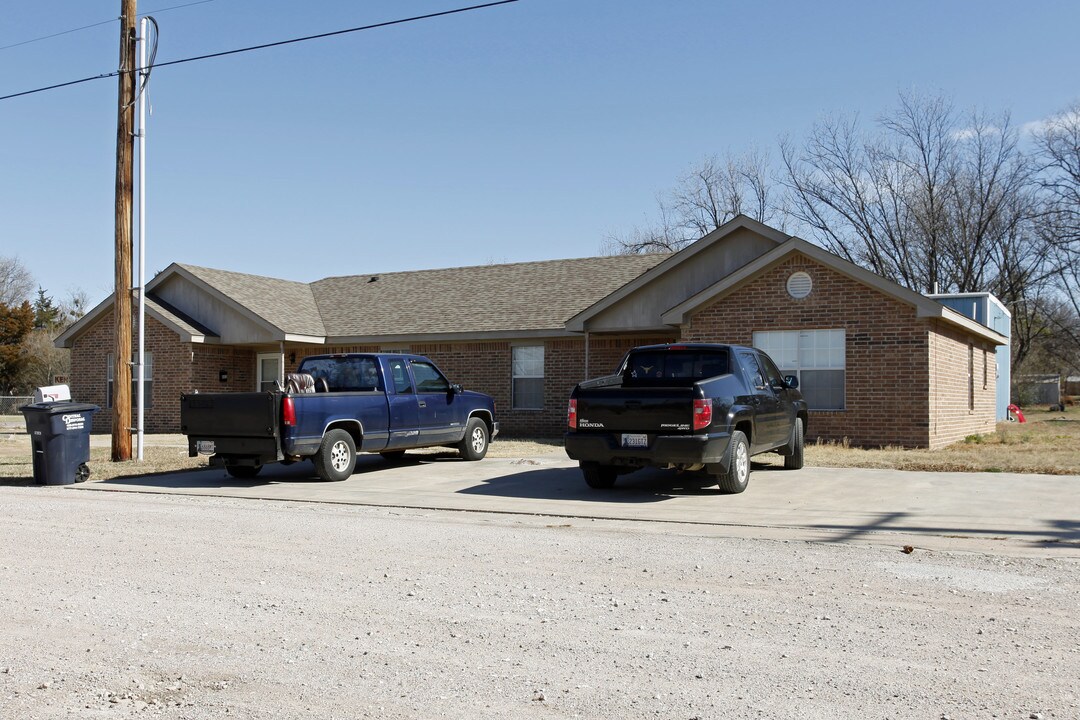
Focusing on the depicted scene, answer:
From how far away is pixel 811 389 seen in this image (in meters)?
19.6

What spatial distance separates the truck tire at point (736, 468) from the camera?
1195 cm

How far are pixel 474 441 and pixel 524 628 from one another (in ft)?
37.3

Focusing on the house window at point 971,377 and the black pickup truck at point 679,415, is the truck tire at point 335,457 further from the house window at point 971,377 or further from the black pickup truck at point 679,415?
the house window at point 971,377

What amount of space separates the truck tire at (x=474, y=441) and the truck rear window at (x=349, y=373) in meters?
2.28

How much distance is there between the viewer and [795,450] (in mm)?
14938

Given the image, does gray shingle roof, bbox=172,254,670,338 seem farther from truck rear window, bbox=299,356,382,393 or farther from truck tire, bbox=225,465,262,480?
truck tire, bbox=225,465,262,480

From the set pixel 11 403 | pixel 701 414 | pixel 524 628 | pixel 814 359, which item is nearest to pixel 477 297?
pixel 814 359

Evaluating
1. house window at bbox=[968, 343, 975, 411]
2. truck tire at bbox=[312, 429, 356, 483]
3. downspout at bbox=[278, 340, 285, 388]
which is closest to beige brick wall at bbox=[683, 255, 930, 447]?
Answer: house window at bbox=[968, 343, 975, 411]

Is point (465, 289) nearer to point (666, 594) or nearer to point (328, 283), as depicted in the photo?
point (328, 283)

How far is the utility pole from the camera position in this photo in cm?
1697

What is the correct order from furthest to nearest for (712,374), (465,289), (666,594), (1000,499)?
(465,289), (712,374), (1000,499), (666,594)

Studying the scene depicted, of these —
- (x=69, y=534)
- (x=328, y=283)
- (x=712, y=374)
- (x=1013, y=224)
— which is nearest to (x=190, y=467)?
(x=69, y=534)

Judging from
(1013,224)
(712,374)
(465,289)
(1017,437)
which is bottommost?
(1017,437)

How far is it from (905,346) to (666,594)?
44.5 ft
